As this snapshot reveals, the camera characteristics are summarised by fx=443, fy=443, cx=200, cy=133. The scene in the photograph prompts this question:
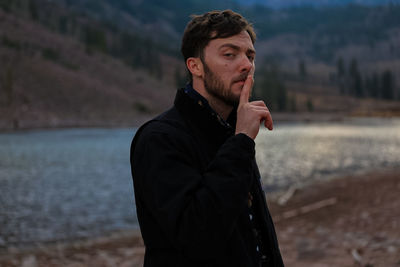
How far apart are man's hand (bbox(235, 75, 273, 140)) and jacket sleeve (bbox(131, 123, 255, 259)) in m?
0.07

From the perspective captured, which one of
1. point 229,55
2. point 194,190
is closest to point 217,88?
point 229,55

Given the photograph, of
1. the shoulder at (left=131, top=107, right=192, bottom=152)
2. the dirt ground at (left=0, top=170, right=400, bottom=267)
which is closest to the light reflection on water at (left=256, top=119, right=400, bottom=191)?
the dirt ground at (left=0, top=170, right=400, bottom=267)

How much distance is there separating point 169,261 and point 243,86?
3.20 feet

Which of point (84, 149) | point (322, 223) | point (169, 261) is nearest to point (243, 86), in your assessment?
point (169, 261)

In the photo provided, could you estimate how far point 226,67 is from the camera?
7.74 ft

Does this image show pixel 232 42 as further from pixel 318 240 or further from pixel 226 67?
pixel 318 240

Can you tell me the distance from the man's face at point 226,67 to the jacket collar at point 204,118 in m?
0.10

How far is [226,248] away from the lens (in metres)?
2.19

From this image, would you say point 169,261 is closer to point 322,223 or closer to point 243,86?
point 243,86

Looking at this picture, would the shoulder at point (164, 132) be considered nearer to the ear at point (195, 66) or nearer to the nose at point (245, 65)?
the ear at point (195, 66)

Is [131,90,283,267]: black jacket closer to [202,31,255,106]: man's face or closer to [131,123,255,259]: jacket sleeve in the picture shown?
[131,123,255,259]: jacket sleeve

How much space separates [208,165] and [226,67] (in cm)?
56

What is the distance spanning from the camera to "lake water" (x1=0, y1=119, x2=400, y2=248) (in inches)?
461

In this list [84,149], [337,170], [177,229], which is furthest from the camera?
[84,149]
